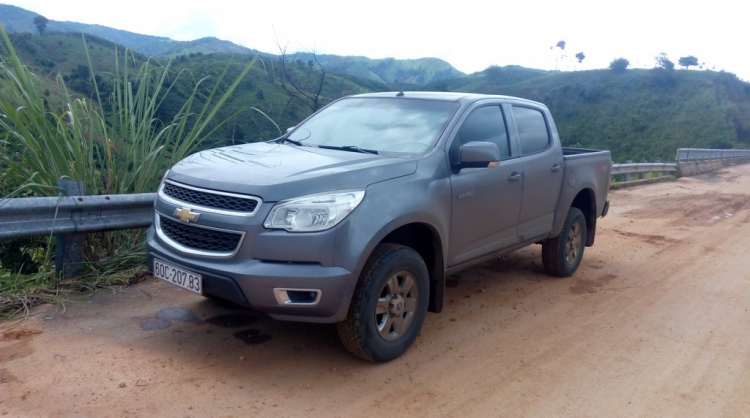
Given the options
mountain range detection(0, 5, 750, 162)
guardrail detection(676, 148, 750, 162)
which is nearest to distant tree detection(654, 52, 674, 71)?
mountain range detection(0, 5, 750, 162)

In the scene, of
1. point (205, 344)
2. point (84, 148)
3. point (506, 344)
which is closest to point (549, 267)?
point (506, 344)

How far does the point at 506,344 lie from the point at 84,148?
12.8ft

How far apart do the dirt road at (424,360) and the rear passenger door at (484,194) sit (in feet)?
2.10

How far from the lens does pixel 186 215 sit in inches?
153

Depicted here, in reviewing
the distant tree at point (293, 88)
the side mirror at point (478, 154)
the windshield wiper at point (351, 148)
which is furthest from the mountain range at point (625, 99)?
the side mirror at point (478, 154)

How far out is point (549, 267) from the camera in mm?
6500

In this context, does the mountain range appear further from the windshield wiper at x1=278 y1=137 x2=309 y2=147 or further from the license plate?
the license plate

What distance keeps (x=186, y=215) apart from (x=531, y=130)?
3.47m

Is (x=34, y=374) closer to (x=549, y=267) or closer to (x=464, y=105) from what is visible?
(x=464, y=105)

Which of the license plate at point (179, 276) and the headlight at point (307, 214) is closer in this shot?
the headlight at point (307, 214)

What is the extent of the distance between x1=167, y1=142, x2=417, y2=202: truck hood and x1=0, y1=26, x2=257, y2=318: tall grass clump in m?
1.22

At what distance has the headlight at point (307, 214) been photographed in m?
3.60

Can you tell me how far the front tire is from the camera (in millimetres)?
3818

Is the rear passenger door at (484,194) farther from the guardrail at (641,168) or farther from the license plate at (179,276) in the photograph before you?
the guardrail at (641,168)
